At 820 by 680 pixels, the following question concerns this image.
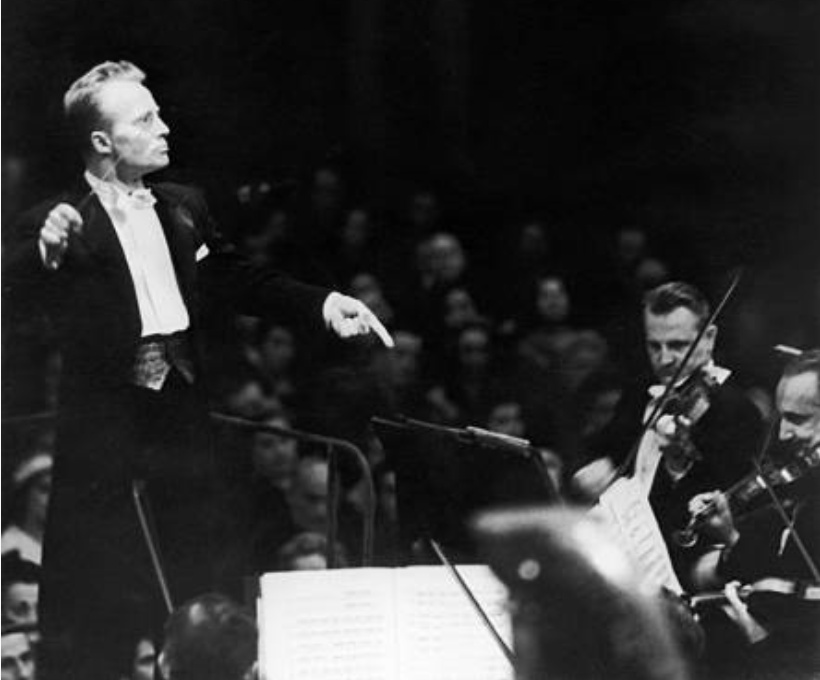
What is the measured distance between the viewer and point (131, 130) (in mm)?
3459

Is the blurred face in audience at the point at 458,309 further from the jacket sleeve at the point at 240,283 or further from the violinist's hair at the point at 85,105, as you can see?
the violinist's hair at the point at 85,105

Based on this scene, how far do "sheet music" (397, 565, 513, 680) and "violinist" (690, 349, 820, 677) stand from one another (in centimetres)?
57

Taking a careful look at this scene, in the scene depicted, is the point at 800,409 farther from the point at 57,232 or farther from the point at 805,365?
the point at 57,232

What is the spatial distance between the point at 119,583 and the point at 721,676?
1565 mm

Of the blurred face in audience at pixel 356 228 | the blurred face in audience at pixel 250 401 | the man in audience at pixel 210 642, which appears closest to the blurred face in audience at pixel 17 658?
the man in audience at pixel 210 642

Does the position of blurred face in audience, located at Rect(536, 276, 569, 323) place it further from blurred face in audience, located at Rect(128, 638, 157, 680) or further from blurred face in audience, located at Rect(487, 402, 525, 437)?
blurred face in audience, located at Rect(128, 638, 157, 680)

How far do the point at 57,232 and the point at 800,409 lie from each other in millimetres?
1990

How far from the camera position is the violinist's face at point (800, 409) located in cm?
383

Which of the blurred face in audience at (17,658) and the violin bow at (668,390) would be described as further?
the violin bow at (668,390)

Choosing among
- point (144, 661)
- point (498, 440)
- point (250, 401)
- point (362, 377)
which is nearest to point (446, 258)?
point (362, 377)

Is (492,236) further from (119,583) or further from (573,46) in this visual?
(119,583)

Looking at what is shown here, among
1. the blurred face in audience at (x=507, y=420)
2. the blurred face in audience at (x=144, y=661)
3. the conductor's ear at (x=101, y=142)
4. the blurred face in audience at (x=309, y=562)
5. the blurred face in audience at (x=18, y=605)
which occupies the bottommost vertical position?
the blurred face in audience at (x=144, y=661)

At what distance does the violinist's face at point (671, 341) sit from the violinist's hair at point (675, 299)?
1cm

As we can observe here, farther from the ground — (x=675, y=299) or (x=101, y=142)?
(x=101, y=142)
